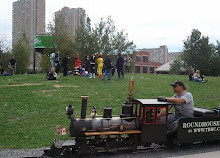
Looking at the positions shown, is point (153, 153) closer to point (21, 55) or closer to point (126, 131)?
point (126, 131)

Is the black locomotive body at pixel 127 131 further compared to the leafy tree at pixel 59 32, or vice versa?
the leafy tree at pixel 59 32

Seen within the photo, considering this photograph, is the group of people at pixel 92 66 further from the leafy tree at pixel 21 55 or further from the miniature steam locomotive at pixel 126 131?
the leafy tree at pixel 21 55

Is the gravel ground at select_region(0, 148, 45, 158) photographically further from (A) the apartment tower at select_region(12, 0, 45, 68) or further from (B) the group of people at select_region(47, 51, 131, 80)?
(A) the apartment tower at select_region(12, 0, 45, 68)

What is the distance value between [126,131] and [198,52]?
5171cm

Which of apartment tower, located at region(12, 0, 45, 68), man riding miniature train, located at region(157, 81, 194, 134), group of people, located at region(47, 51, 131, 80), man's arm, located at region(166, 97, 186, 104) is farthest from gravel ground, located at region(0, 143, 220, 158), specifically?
apartment tower, located at region(12, 0, 45, 68)

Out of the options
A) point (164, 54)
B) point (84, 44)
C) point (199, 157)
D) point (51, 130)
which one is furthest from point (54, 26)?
point (164, 54)

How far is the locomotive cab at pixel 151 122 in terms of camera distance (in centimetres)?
539

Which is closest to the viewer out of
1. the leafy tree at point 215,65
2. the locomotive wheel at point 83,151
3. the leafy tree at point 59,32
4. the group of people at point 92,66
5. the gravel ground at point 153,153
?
the locomotive wheel at point 83,151

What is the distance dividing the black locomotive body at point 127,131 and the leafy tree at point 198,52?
4865 centimetres

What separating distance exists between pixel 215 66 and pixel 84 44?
31.1 metres

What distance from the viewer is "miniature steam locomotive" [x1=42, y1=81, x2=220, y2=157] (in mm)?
5105

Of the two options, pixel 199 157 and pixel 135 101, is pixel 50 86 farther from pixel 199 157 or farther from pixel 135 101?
pixel 199 157

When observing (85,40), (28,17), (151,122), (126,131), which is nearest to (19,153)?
(126,131)

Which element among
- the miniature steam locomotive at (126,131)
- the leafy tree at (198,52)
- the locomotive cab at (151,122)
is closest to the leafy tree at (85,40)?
the leafy tree at (198,52)
